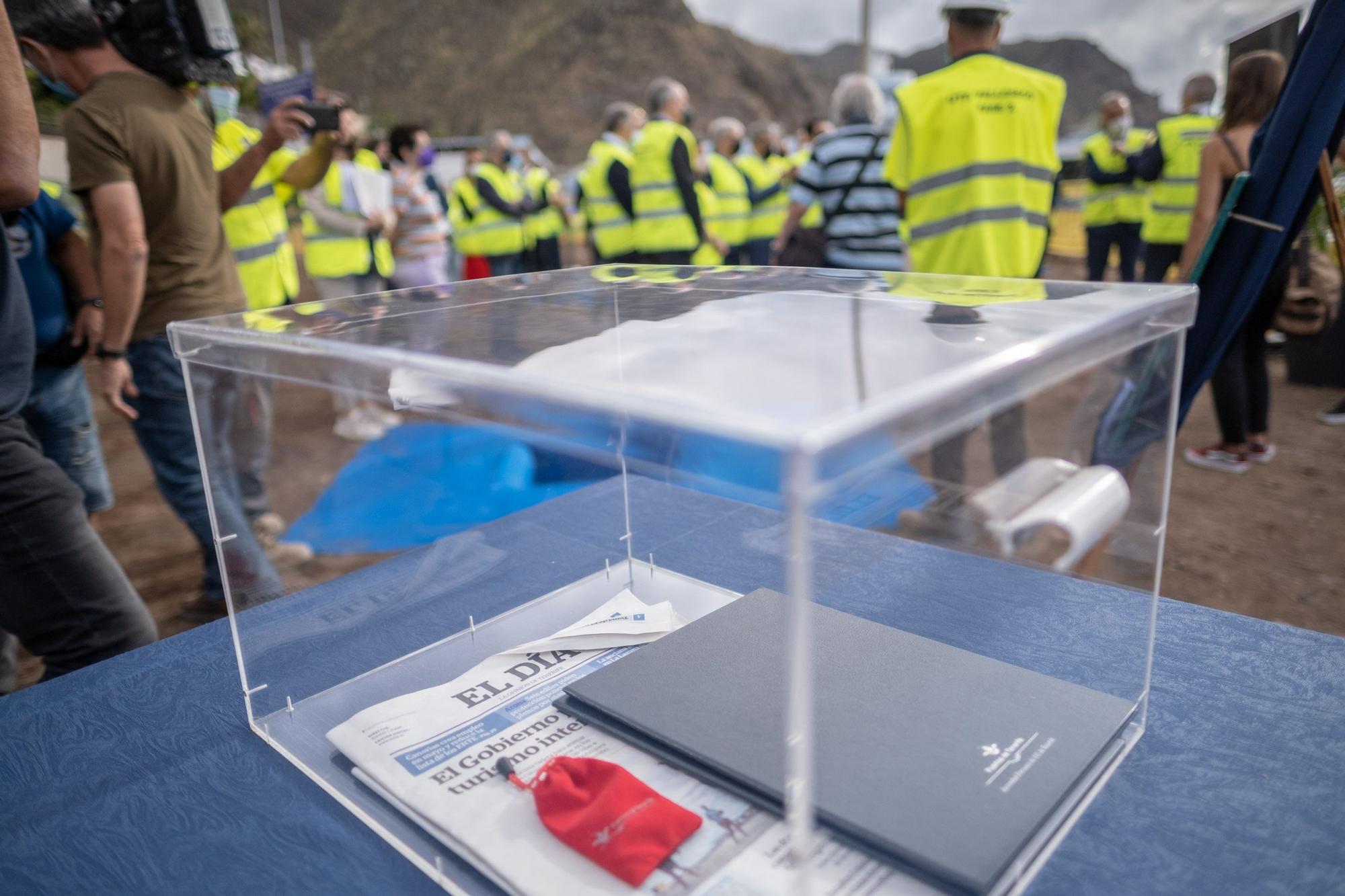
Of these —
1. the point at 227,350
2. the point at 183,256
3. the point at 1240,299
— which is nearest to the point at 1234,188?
the point at 1240,299

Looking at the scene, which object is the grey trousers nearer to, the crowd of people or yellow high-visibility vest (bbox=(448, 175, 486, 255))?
the crowd of people

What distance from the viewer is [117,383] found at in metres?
1.62

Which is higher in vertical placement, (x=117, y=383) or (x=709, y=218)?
(x=709, y=218)

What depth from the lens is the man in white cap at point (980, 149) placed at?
2.06m

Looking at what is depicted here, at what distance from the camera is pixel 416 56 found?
40156 millimetres

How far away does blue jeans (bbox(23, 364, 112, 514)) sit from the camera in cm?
166

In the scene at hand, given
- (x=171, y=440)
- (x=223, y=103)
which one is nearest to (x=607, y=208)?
(x=223, y=103)

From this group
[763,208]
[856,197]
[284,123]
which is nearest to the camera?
[284,123]

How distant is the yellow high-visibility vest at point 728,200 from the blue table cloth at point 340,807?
15.1 feet

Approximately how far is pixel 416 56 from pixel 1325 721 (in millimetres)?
45485

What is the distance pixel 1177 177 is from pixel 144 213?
402 centimetres

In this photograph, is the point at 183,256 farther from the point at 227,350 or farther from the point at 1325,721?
the point at 1325,721

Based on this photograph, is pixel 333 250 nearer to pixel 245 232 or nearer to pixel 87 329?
pixel 245 232

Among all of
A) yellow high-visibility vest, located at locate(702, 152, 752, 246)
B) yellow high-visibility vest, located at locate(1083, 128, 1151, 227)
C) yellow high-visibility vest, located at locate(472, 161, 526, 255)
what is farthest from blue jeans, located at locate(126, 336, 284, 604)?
yellow high-visibility vest, located at locate(1083, 128, 1151, 227)
